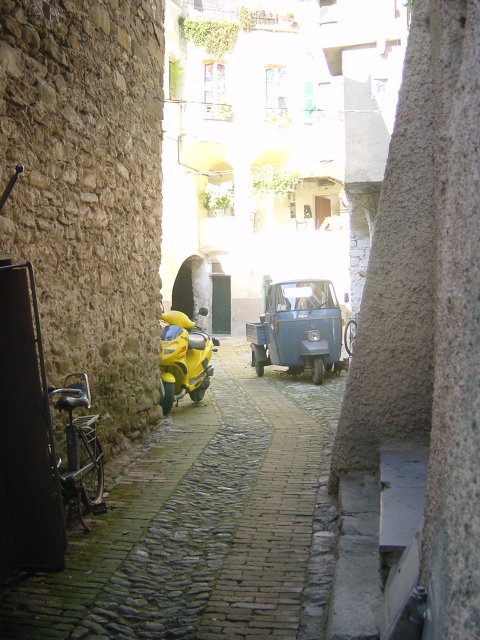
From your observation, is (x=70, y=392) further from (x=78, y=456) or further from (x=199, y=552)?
(x=199, y=552)

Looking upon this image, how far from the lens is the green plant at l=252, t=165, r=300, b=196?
24312 mm

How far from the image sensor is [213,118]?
77.5ft

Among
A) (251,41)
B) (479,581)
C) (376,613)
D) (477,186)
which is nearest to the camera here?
(479,581)

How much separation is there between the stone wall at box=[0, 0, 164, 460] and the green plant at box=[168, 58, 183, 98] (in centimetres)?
1581

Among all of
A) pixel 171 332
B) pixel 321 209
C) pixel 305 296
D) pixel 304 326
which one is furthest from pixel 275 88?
pixel 171 332

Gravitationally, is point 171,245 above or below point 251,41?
below

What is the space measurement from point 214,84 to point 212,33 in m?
1.56

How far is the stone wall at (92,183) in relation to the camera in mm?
4824

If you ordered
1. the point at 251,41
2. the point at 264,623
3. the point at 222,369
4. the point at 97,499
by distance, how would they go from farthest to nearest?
the point at 251,41
the point at 222,369
the point at 97,499
the point at 264,623

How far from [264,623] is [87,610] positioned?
0.82 m

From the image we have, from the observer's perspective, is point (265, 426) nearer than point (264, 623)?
No

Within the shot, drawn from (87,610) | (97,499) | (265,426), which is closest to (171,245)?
(265,426)

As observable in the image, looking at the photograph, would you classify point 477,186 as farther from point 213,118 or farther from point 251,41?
point 251,41

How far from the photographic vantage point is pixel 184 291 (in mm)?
26594
